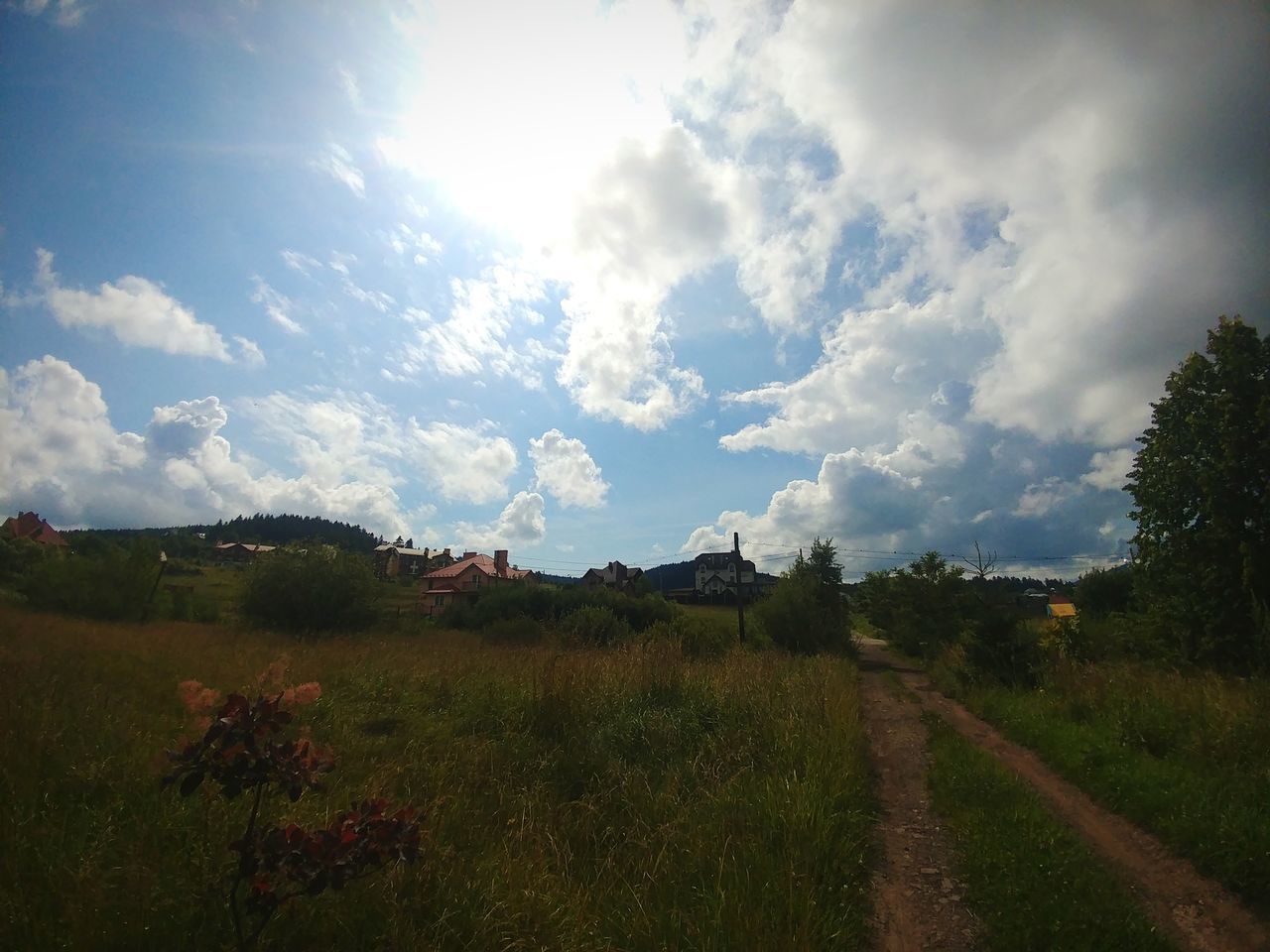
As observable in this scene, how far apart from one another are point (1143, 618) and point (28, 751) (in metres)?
22.4

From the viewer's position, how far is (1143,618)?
1495 centimetres

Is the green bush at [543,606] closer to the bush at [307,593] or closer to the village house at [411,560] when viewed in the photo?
the bush at [307,593]

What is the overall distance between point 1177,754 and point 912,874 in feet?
17.4

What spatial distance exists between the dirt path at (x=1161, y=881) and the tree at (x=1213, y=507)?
8525 millimetres

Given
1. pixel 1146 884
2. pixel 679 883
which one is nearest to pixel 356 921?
pixel 679 883

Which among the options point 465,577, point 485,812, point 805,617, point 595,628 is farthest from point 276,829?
point 465,577

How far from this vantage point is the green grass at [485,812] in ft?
11.5

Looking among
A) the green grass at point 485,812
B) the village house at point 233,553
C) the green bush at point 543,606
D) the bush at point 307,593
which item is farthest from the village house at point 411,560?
the green grass at point 485,812

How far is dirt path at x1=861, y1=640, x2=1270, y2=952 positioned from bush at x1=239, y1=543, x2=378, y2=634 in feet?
93.3

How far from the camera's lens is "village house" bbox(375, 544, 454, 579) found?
99431 millimetres

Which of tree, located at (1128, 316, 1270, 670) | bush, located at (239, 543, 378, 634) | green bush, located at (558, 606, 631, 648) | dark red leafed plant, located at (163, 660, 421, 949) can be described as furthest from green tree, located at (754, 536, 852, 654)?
dark red leafed plant, located at (163, 660, 421, 949)

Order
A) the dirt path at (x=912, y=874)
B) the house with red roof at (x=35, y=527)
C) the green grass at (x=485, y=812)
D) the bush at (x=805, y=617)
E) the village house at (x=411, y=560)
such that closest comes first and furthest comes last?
the green grass at (x=485, y=812)
the dirt path at (x=912, y=874)
the bush at (x=805, y=617)
the house with red roof at (x=35, y=527)
the village house at (x=411, y=560)

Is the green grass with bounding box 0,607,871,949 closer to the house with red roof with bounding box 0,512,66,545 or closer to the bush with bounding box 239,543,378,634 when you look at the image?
the bush with bounding box 239,543,378,634

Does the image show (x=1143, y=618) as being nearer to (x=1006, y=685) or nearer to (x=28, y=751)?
(x=1006, y=685)
